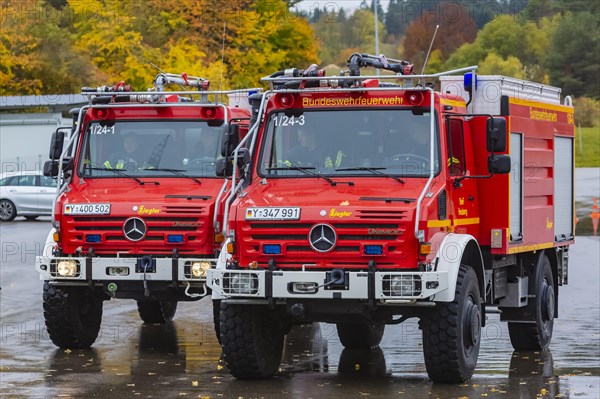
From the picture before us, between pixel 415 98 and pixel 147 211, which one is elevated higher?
pixel 415 98

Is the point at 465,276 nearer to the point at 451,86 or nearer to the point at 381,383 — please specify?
the point at 381,383

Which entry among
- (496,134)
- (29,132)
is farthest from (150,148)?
(29,132)

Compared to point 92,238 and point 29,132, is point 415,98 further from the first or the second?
point 29,132

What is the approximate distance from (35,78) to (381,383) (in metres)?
44.7

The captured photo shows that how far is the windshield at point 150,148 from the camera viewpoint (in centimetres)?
1512

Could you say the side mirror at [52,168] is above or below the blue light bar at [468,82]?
below

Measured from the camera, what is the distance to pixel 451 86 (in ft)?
45.2

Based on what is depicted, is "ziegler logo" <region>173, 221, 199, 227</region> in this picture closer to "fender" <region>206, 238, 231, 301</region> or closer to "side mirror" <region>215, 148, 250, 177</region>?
"side mirror" <region>215, 148, 250, 177</region>

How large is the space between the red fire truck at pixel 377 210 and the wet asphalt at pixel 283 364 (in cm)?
50

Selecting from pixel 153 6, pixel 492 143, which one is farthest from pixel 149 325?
pixel 153 6

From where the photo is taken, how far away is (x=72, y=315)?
47.6 ft

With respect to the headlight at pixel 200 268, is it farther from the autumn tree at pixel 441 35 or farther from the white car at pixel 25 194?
the autumn tree at pixel 441 35

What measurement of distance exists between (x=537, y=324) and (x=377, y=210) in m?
3.80

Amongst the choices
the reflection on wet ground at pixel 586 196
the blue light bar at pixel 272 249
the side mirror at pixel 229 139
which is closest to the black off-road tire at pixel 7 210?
the reflection on wet ground at pixel 586 196
